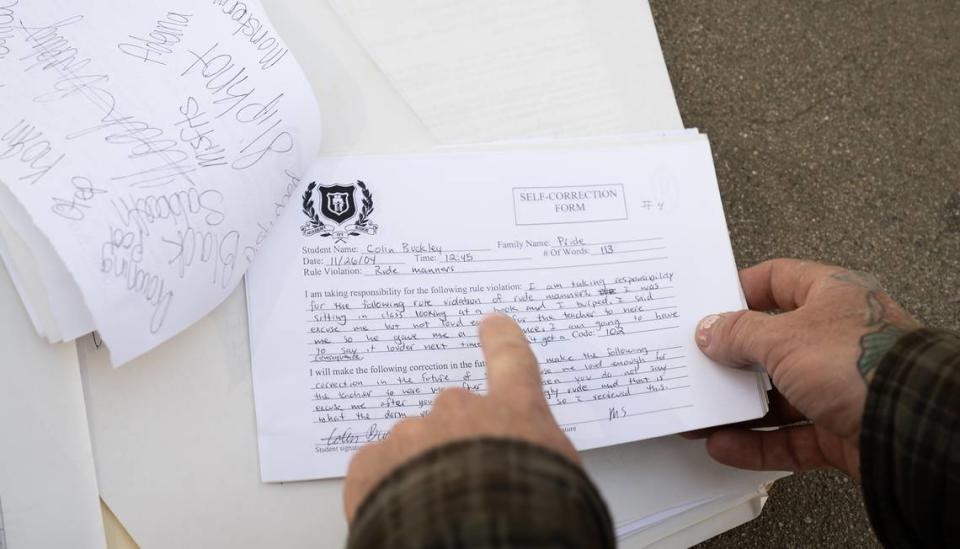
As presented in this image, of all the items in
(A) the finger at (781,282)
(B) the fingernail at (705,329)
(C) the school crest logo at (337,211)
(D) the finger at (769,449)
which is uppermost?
(C) the school crest logo at (337,211)

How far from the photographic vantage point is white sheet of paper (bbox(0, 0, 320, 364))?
0.47 meters

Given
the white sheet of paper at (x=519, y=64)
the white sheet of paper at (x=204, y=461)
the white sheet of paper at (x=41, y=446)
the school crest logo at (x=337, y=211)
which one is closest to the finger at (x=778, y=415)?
the white sheet of paper at (x=204, y=461)

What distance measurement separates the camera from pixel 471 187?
22.4 inches

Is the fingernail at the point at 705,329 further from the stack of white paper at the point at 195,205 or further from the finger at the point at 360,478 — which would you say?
the finger at the point at 360,478

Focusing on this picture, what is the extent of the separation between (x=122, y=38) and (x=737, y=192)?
750 mm

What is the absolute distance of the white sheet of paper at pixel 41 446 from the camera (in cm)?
48

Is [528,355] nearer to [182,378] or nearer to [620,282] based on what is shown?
[620,282]

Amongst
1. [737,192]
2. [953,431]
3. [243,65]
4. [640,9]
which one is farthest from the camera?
[737,192]

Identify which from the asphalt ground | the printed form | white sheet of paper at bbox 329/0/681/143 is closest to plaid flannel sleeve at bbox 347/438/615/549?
the printed form

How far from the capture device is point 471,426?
0.39 meters

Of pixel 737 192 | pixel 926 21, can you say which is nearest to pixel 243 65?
pixel 737 192

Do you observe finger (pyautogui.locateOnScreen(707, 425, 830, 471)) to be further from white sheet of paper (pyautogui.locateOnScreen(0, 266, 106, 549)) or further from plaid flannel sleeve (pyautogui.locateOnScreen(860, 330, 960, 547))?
white sheet of paper (pyautogui.locateOnScreen(0, 266, 106, 549))

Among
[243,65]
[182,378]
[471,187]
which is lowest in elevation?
[182,378]

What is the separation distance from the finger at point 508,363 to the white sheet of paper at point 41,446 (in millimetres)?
296
